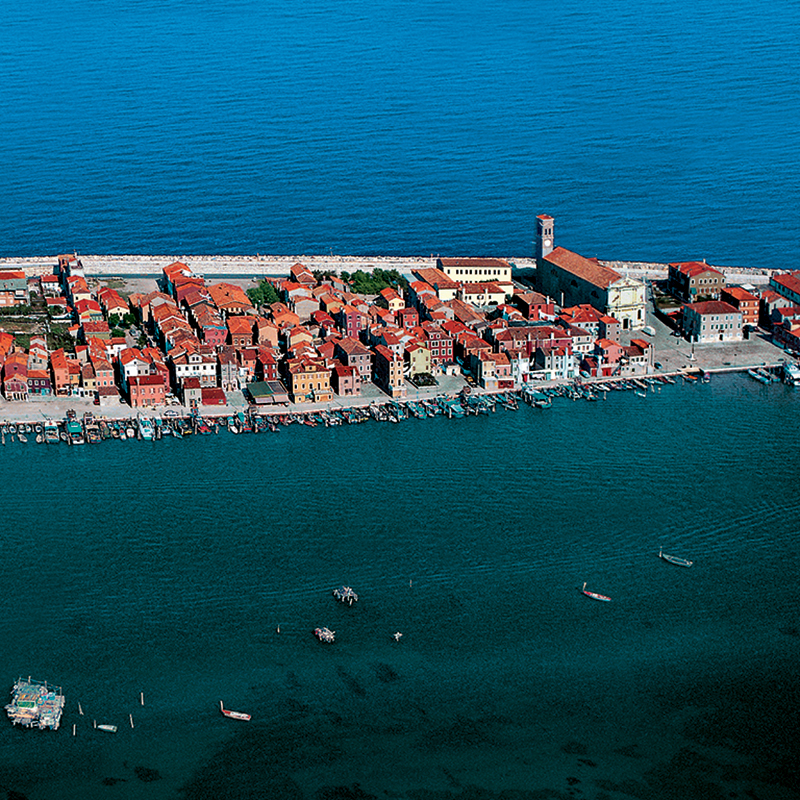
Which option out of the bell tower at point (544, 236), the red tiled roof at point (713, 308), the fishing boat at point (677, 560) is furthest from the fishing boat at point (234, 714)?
the bell tower at point (544, 236)

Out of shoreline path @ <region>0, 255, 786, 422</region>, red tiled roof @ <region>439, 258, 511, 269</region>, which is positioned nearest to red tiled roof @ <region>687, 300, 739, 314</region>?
shoreline path @ <region>0, 255, 786, 422</region>

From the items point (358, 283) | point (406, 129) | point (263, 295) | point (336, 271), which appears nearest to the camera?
point (263, 295)

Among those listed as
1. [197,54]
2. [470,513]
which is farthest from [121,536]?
[197,54]

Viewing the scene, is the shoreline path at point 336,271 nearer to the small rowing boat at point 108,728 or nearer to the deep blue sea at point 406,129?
the deep blue sea at point 406,129

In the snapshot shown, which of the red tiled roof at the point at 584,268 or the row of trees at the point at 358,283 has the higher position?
the red tiled roof at the point at 584,268

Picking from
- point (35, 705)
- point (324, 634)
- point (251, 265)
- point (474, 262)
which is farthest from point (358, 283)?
point (35, 705)

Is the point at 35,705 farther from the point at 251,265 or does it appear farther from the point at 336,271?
the point at 251,265
